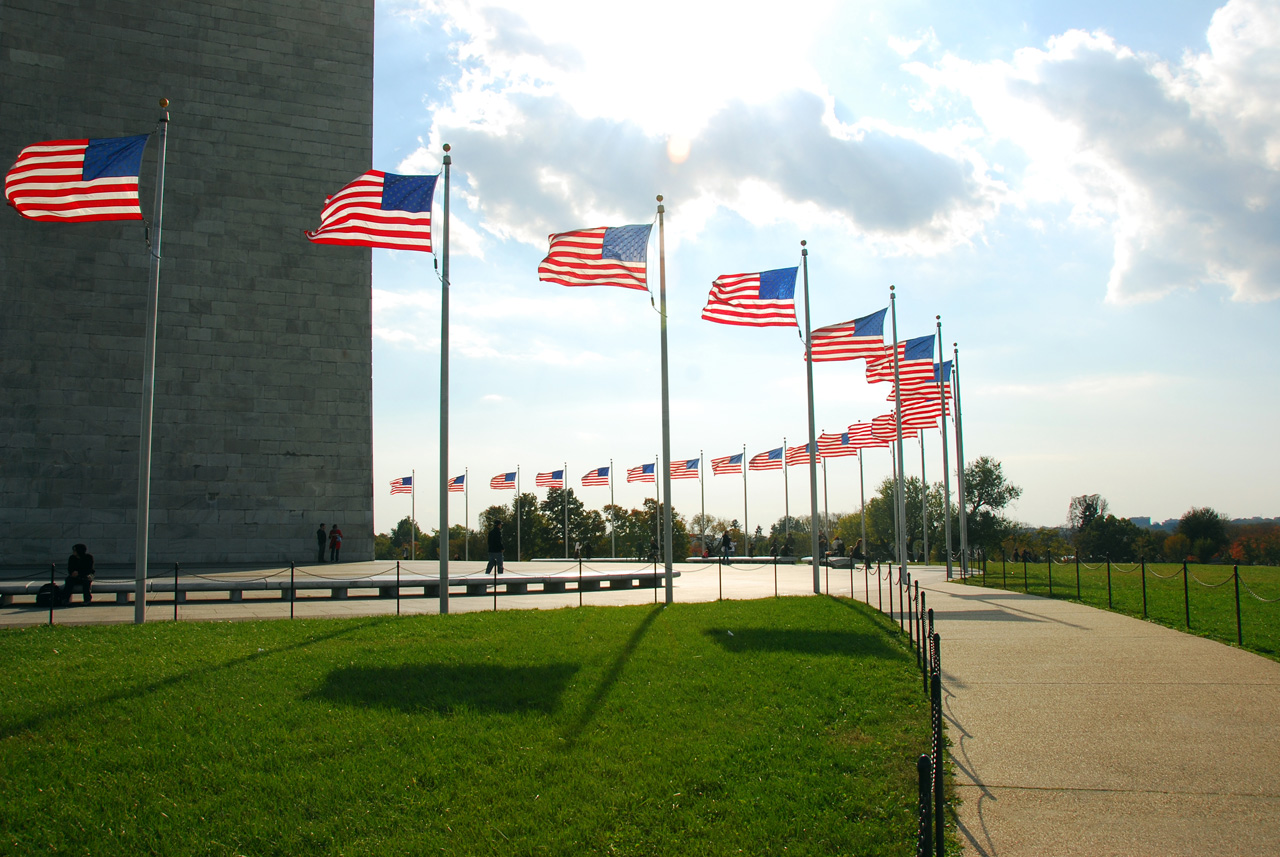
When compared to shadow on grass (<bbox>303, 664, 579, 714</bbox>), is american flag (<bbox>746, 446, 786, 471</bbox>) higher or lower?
higher

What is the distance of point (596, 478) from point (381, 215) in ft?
109

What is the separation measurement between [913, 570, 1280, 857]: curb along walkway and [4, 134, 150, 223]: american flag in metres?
14.3

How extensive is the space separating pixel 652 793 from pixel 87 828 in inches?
141

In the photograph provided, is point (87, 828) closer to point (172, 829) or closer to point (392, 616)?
point (172, 829)

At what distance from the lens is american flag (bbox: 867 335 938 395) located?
24.7 m

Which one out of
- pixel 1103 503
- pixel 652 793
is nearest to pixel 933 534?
pixel 1103 503

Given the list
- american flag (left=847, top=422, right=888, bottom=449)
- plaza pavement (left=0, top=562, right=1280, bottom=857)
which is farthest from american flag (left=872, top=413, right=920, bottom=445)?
plaza pavement (left=0, top=562, right=1280, bottom=857)

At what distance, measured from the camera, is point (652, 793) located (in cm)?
575

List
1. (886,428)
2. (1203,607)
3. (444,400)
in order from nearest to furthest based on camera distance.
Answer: (444,400) < (1203,607) < (886,428)

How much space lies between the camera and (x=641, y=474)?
45750 mm

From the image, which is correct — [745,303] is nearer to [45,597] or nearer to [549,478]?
[45,597]

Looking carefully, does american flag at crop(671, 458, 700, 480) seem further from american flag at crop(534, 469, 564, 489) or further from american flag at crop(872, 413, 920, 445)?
american flag at crop(872, 413, 920, 445)

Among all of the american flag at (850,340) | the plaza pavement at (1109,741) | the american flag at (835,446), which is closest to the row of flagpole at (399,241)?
the american flag at (850,340)

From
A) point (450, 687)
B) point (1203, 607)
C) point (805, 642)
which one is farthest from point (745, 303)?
point (450, 687)
